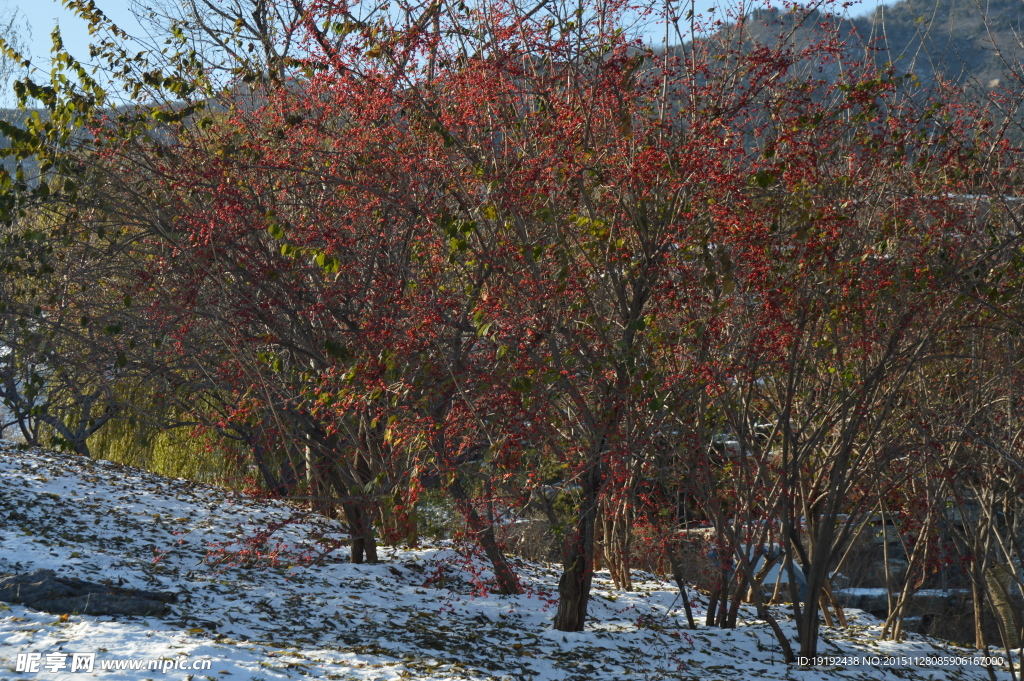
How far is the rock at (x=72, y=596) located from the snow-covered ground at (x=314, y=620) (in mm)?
121

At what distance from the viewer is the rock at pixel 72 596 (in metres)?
5.44

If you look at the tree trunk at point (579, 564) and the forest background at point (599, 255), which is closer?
the forest background at point (599, 255)

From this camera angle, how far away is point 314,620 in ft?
20.0

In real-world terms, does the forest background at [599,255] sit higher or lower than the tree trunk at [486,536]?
higher

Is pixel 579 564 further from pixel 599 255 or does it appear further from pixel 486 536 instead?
pixel 599 255

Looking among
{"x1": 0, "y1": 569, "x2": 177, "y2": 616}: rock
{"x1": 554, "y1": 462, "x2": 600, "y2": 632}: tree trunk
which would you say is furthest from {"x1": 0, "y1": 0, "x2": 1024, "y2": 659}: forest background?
{"x1": 0, "y1": 569, "x2": 177, "y2": 616}: rock

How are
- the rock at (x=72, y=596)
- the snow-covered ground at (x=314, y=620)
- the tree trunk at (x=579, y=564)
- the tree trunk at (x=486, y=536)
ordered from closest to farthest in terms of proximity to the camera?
the snow-covered ground at (x=314, y=620)
the rock at (x=72, y=596)
the tree trunk at (x=486, y=536)
the tree trunk at (x=579, y=564)

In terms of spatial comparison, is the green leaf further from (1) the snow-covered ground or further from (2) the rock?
(2) the rock

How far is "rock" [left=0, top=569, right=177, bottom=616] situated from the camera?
5.44 m

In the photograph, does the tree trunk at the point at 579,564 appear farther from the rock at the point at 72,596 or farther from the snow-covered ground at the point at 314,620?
the rock at the point at 72,596

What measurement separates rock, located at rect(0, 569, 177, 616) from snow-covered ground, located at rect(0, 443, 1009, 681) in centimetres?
12

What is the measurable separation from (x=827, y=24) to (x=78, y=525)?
7.33 meters

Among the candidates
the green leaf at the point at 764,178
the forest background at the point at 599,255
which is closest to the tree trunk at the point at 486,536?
the forest background at the point at 599,255

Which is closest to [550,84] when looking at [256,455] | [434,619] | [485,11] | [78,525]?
[485,11]
